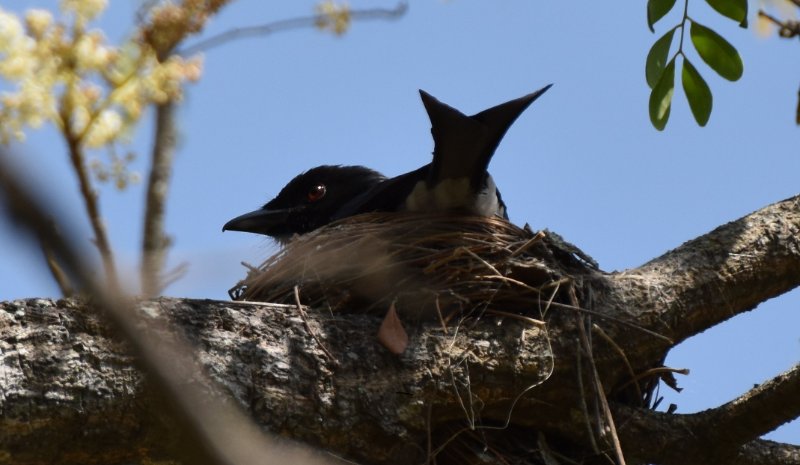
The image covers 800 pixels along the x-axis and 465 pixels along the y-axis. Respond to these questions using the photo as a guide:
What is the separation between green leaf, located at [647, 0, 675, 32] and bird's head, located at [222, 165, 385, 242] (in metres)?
3.19

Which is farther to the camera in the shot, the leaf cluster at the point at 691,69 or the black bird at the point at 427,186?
the black bird at the point at 427,186

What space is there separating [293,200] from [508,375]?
3.29m

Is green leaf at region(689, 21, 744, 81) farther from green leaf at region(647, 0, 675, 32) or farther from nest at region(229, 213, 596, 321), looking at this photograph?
nest at region(229, 213, 596, 321)

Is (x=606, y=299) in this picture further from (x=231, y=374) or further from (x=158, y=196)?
(x=158, y=196)

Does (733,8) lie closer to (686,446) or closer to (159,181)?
(686,446)

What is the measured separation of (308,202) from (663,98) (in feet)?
10.8

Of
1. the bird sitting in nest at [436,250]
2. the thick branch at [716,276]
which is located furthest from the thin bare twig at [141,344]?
the thick branch at [716,276]

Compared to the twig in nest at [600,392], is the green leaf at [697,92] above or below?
above

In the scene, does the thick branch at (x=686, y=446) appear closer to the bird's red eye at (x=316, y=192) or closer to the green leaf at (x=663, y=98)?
the green leaf at (x=663, y=98)

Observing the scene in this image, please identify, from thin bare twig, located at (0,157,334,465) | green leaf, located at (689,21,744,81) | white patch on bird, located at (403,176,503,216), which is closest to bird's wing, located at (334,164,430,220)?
white patch on bird, located at (403,176,503,216)

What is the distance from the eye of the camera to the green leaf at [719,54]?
3.02m

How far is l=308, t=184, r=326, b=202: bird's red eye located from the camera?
237 inches

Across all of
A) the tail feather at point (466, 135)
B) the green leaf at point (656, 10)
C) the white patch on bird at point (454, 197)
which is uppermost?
the tail feather at point (466, 135)

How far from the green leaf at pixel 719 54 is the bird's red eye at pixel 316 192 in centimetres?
331
